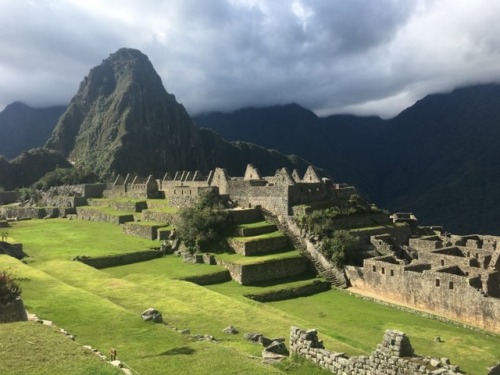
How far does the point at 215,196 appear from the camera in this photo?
1569 inches

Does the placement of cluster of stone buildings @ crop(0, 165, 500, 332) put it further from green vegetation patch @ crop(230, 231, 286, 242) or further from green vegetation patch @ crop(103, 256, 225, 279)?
green vegetation patch @ crop(103, 256, 225, 279)

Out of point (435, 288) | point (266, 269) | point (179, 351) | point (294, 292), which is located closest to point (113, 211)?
point (266, 269)

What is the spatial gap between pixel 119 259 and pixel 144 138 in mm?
148535

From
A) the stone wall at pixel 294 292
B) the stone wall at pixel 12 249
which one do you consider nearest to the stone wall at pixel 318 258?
the stone wall at pixel 294 292

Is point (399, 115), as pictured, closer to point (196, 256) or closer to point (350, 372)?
point (196, 256)

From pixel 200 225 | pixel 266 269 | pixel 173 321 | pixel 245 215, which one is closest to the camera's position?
pixel 173 321

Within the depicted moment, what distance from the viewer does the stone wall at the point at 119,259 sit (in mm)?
30594

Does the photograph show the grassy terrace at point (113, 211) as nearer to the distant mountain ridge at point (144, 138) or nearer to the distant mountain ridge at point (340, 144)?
the distant mountain ridge at point (340, 144)

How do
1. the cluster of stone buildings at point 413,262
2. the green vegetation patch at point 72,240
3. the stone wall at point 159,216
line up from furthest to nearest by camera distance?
the stone wall at point 159,216 → the green vegetation patch at point 72,240 → the cluster of stone buildings at point 413,262

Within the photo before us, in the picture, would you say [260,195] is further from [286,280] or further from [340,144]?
[340,144]

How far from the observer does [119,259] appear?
32000mm

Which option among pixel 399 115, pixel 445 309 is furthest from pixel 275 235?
pixel 399 115

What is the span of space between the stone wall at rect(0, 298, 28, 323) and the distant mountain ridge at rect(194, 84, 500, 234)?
73.0 m

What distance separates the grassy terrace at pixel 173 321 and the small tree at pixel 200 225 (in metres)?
1.88
